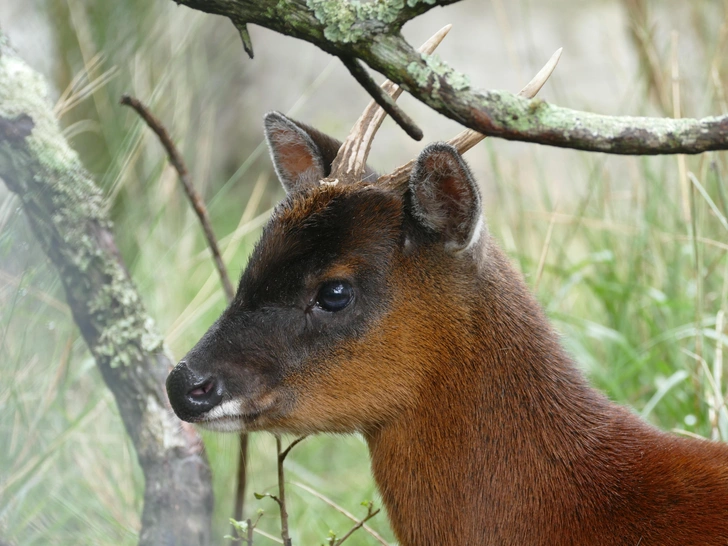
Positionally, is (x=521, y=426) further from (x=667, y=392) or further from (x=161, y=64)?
(x=161, y=64)

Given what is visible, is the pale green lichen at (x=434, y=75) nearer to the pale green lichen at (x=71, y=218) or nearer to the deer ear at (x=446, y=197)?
the deer ear at (x=446, y=197)

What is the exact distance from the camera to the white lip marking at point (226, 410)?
2.85 meters

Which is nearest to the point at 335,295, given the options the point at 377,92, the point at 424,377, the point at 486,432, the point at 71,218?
the point at 424,377

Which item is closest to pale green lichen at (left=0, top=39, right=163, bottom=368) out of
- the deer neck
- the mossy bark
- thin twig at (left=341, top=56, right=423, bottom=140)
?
the mossy bark

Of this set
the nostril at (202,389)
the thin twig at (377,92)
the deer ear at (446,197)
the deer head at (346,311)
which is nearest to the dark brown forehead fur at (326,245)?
the deer head at (346,311)

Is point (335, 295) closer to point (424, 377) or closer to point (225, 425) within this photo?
point (424, 377)

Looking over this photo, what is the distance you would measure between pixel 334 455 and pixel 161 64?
2872 millimetres

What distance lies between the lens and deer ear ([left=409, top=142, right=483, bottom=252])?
276 centimetres

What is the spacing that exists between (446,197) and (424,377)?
0.60 meters

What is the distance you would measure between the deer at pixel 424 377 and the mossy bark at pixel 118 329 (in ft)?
2.02

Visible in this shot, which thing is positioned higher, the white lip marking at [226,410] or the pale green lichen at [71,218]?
the pale green lichen at [71,218]

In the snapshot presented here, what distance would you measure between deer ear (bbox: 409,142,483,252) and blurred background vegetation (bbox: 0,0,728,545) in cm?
110

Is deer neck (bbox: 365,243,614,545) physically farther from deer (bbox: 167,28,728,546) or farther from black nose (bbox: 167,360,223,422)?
black nose (bbox: 167,360,223,422)

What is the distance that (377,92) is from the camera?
2.34m
